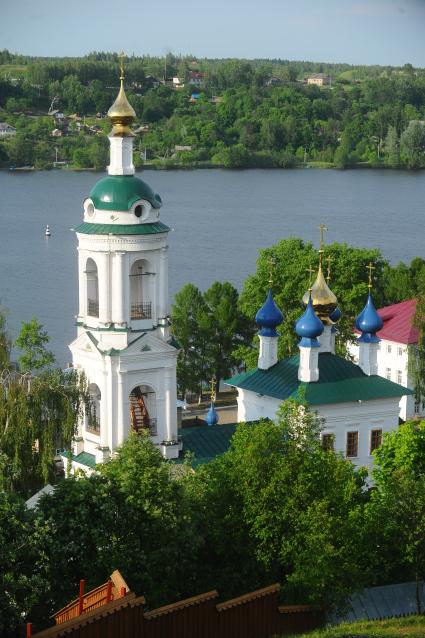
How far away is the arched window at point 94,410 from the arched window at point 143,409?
9.8 inches

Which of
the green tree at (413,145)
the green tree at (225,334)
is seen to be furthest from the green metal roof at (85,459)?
the green tree at (413,145)

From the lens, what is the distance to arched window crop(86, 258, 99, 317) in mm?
10241

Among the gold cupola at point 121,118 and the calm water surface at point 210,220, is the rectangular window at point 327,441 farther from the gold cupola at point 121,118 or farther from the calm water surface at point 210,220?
the calm water surface at point 210,220

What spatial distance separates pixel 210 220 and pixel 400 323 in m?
20.0

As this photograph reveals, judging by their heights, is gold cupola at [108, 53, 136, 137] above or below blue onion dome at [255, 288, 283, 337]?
above

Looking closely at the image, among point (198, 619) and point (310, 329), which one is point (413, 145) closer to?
point (310, 329)

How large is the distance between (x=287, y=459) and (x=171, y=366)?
7.11ft

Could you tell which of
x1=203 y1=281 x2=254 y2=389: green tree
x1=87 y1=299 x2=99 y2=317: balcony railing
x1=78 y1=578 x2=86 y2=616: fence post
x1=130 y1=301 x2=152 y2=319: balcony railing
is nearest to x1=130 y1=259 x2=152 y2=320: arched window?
x1=130 y1=301 x2=152 y2=319: balcony railing

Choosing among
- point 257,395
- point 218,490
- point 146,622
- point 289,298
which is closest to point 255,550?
point 218,490

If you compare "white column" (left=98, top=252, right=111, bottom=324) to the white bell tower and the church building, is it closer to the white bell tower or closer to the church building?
the white bell tower

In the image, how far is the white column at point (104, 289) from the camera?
9969 millimetres

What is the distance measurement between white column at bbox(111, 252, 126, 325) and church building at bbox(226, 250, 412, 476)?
150 cm

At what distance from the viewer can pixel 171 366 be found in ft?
33.5

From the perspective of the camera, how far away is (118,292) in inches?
392
